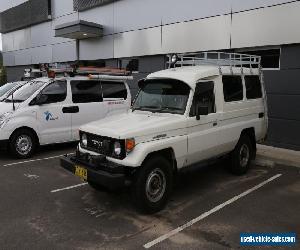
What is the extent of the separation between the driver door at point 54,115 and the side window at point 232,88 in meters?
4.53

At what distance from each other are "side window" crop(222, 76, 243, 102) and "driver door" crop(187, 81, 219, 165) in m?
0.42

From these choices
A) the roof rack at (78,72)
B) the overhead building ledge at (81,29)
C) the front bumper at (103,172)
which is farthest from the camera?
the overhead building ledge at (81,29)

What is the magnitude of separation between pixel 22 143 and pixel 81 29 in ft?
26.4

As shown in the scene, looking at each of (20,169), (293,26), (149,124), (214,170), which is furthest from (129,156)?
(293,26)

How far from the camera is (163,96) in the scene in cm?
626

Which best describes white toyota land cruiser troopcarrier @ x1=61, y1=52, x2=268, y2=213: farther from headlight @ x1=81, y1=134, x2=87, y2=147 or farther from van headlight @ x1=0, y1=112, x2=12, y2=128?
van headlight @ x1=0, y1=112, x2=12, y2=128

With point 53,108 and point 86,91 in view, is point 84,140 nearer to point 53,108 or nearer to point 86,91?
point 53,108

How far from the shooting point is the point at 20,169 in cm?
789

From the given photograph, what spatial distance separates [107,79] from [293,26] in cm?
534

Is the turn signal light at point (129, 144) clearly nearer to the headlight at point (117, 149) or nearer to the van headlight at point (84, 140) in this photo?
the headlight at point (117, 149)

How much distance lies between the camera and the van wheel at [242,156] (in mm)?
7258

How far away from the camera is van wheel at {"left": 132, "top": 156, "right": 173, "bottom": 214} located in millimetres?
5137

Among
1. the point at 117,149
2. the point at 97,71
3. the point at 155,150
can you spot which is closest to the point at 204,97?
the point at 155,150

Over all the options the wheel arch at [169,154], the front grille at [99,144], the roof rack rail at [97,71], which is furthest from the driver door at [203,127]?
the roof rack rail at [97,71]
